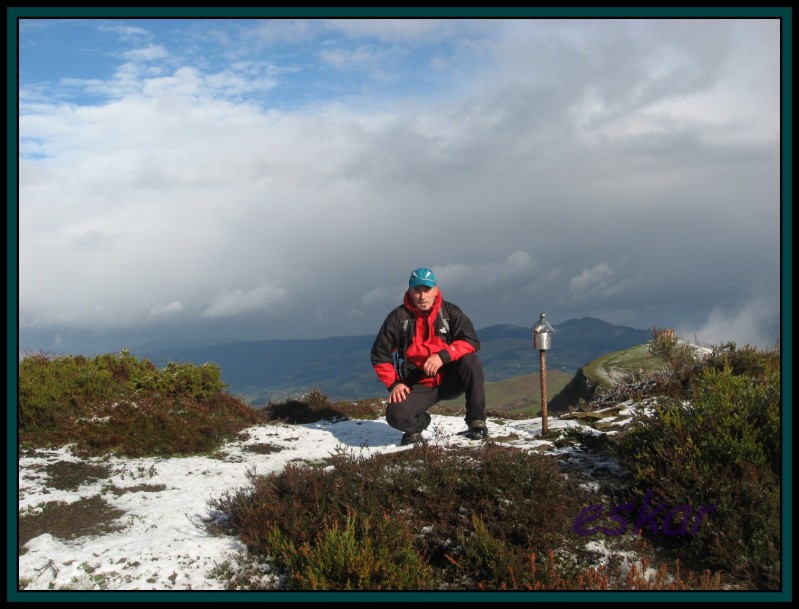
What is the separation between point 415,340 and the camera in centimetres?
848

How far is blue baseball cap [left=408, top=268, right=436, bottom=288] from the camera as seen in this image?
26.6 feet

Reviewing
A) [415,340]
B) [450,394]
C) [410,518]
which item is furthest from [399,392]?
[410,518]

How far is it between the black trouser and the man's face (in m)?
0.97

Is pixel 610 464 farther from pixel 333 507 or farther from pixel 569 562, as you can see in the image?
pixel 333 507

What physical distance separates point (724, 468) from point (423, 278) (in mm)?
4238

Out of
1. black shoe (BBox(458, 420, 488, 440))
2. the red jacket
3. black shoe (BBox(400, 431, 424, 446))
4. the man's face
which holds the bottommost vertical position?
black shoe (BBox(400, 431, 424, 446))

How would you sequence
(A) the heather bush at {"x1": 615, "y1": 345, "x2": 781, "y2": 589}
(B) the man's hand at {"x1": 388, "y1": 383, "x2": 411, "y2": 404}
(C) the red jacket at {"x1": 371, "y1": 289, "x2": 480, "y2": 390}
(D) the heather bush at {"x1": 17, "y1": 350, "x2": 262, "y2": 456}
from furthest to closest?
(D) the heather bush at {"x1": 17, "y1": 350, "x2": 262, "y2": 456} < (C) the red jacket at {"x1": 371, "y1": 289, "x2": 480, "y2": 390} < (B) the man's hand at {"x1": 388, "y1": 383, "x2": 411, "y2": 404} < (A) the heather bush at {"x1": 615, "y1": 345, "x2": 781, "y2": 589}

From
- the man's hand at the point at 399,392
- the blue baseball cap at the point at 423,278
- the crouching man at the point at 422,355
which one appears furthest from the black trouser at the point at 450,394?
the blue baseball cap at the point at 423,278

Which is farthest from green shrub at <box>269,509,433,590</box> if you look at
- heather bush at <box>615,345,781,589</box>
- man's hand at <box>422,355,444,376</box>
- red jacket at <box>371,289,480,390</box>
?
red jacket at <box>371,289,480,390</box>

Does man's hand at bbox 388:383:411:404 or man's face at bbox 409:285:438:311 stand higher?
man's face at bbox 409:285:438:311

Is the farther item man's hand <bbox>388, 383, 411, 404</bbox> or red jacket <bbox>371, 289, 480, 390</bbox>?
red jacket <bbox>371, 289, 480, 390</bbox>

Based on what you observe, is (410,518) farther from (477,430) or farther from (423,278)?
(423,278)

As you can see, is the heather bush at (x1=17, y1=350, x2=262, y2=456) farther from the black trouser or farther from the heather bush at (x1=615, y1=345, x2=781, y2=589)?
the heather bush at (x1=615, y1=345, x2=781, y2=589)

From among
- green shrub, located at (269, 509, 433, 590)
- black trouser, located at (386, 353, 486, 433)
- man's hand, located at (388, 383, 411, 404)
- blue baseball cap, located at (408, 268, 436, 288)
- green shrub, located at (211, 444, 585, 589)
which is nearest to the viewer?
green shrub, located at (269, 509, 433, 590)
